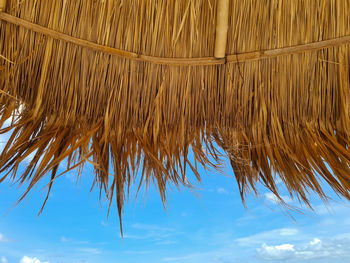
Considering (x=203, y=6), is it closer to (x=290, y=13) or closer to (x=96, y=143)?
(x=290, y=13)

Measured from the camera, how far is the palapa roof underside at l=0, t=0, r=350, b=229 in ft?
5.13

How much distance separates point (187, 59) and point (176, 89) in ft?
0.50

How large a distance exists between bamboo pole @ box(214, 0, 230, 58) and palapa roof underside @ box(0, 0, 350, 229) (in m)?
0.06

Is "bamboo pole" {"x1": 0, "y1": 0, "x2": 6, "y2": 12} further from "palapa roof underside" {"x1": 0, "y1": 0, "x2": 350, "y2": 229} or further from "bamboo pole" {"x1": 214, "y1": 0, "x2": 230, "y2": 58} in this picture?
"bamboo pole" {"x1": 214, "y1": 0, "x2": 230, "y2": 58}

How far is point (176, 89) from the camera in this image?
5.68 feet

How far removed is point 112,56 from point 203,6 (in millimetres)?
483

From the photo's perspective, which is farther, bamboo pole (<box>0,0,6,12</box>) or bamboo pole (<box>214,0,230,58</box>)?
bamboo pole (<box>214,0,230,58</box>)

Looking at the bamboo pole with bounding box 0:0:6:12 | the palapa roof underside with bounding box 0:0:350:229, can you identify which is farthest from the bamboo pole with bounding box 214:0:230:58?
the bamboo pole with bounding box 0:0:6:12

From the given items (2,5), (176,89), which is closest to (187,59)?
(176,89)

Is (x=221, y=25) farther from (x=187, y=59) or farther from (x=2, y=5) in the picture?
(x=2, y=5)

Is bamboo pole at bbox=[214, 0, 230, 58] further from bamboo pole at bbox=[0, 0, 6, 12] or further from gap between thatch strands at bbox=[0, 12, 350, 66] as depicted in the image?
bamboo pole at bbox=[0, 0, 6, 12]

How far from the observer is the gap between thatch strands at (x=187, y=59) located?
1.54m

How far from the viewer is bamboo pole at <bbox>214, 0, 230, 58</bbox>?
1588 millimetres

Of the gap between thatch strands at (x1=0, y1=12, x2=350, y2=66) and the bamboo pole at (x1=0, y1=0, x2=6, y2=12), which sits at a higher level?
the bamboo pole at (x1=0, y1=0, x2=6, y2=12)
